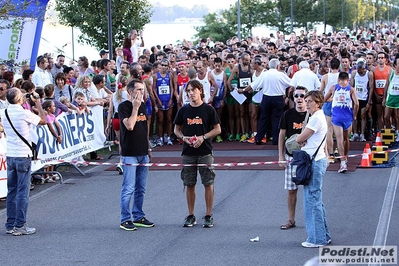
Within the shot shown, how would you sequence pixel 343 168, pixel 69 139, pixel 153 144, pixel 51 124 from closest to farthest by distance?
pixel 51 124 → pixel 343 168 → pixel 69 139 → pixel 153 144

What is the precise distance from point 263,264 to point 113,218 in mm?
3163

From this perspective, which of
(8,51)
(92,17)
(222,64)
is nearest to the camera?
(8,51)

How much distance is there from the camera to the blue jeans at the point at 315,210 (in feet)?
29.2

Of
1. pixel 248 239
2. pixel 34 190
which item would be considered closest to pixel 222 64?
pixel 34 190

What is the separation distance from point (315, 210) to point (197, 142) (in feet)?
6.25

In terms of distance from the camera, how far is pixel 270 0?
50000mm

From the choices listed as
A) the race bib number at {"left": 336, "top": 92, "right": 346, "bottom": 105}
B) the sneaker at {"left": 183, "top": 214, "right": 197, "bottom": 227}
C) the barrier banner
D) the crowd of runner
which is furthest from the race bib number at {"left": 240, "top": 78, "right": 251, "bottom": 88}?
the sneaker at {"left": 183, "top": 214, "right": 197, "bottom": 227}

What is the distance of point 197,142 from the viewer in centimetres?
1002

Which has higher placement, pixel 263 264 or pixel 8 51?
pixel 8 51

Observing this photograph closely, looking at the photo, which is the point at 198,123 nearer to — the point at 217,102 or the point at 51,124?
the point at 51,124

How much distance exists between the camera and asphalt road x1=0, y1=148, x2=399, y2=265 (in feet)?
28.7

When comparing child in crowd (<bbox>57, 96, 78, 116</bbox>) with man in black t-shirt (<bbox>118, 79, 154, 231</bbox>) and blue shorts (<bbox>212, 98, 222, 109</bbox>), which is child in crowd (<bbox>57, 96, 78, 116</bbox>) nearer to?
blue shorts (<bbox>212, 98, 222, 109</bbox>)

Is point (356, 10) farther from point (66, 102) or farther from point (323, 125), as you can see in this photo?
point (323, 125)

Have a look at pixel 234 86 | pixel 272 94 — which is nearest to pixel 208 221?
pixel 272 94
